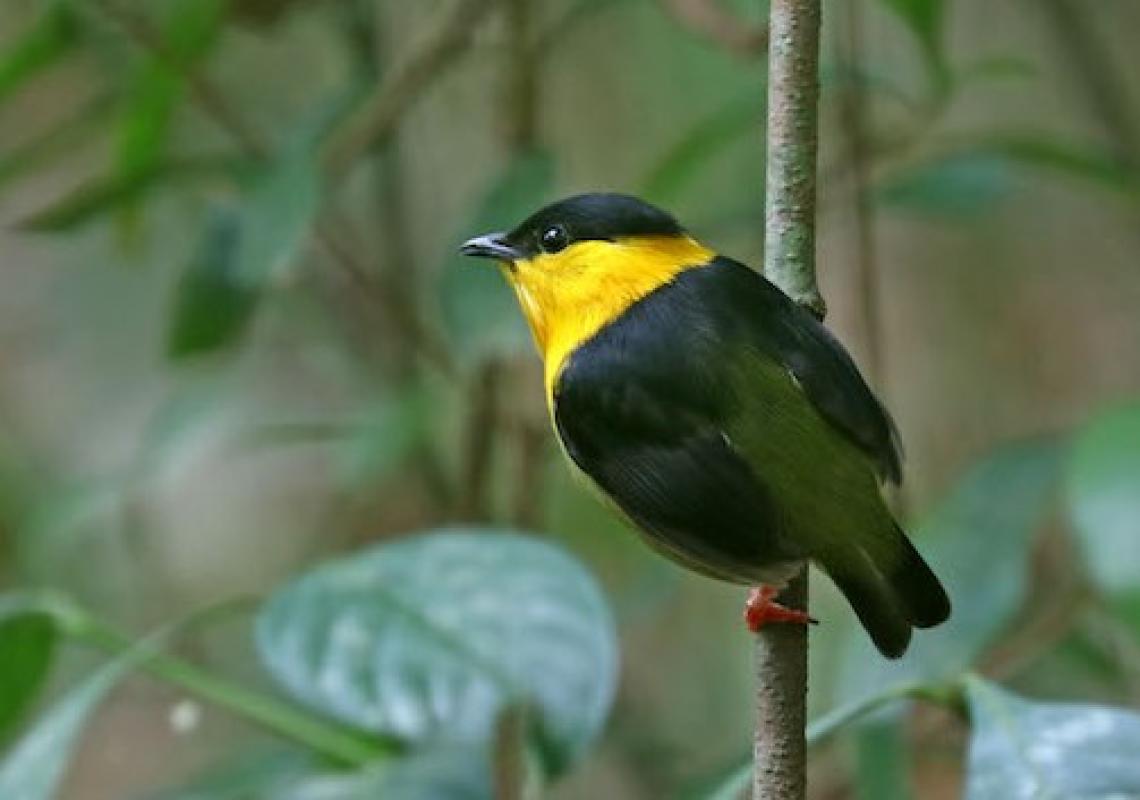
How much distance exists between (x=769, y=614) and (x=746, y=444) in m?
0.11

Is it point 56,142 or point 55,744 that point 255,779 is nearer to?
point 55,744

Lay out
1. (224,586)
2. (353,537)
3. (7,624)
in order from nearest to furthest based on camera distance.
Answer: (7,624), (353,537), (224,586)

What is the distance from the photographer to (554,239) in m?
1.47

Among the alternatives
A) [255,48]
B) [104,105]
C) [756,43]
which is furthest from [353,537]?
[756,43]

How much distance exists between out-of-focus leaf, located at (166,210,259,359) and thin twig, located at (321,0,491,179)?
155 millimetres

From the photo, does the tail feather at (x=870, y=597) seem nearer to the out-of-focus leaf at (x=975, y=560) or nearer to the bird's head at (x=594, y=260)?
the bird's head at (x=594, y=260)

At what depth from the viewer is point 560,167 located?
3.20 meters

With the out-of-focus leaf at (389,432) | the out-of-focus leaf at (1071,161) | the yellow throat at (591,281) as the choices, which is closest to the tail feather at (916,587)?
the yellow throat at (591,281)

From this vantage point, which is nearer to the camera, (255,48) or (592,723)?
(592,723)

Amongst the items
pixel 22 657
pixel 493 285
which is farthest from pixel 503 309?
pixel 22 657

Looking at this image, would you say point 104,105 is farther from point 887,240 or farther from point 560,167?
point 887,240

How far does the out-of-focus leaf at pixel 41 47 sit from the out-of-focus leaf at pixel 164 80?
0.09 meters

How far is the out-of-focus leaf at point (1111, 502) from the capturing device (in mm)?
1479

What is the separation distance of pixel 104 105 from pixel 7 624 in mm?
781
